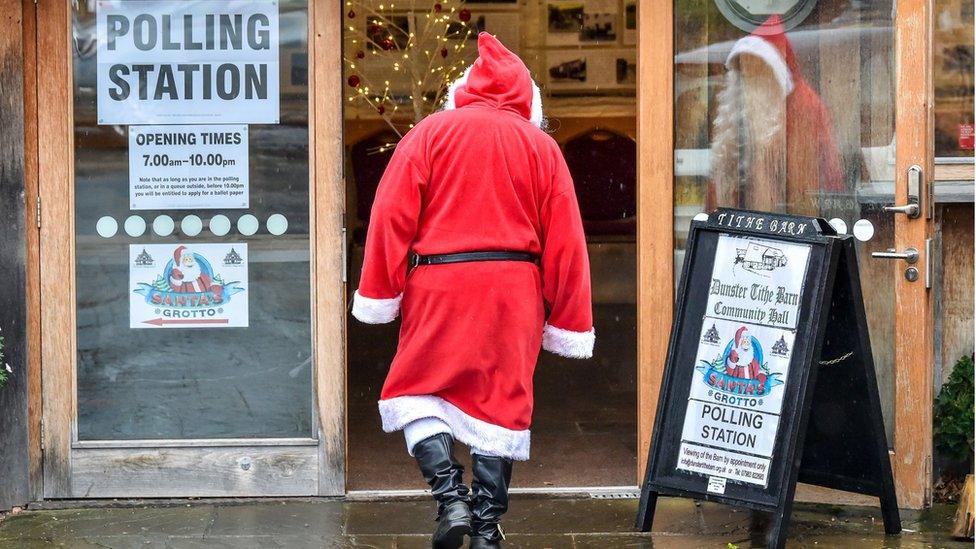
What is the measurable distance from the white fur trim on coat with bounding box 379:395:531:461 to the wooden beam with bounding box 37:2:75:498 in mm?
1622

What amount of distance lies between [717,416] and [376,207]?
57.9 inches

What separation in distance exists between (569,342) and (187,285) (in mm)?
1703

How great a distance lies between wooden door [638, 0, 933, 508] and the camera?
523cm


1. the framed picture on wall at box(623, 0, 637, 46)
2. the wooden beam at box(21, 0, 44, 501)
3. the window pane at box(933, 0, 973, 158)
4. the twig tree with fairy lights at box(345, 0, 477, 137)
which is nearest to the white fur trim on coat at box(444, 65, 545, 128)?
the wooden beam at box(21, 0, 44, 501)

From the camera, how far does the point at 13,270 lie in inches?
209

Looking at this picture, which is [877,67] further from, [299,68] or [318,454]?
Answer: [318,454]

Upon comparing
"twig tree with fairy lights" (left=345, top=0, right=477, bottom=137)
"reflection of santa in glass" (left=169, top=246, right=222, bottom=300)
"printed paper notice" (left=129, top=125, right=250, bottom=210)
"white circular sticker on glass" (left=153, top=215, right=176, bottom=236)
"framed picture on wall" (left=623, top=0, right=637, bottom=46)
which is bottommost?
"reflection of santa in glass" (left=169, top=246, right=222, bottom=300)

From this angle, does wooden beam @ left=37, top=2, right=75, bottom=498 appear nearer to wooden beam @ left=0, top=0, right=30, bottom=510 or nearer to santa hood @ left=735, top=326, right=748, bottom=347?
wooden beam @ left=0, top=0, right=30, bottom=510

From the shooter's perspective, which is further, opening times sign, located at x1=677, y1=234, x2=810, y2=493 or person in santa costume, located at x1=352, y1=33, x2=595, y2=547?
opening times sign, located at x1=677, y1=234, x2=810, y2=493

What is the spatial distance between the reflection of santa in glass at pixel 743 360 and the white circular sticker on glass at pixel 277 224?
1.84 metres

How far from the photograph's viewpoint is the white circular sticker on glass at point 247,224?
5.40m

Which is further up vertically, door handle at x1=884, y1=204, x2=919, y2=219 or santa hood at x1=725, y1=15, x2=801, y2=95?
santa hood at x1=725, y1=15, x2=801, y2=95

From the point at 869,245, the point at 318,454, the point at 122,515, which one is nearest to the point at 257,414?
the point at 318,454

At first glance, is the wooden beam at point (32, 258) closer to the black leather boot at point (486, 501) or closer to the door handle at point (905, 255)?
the black leather boot at point (486, 501)
